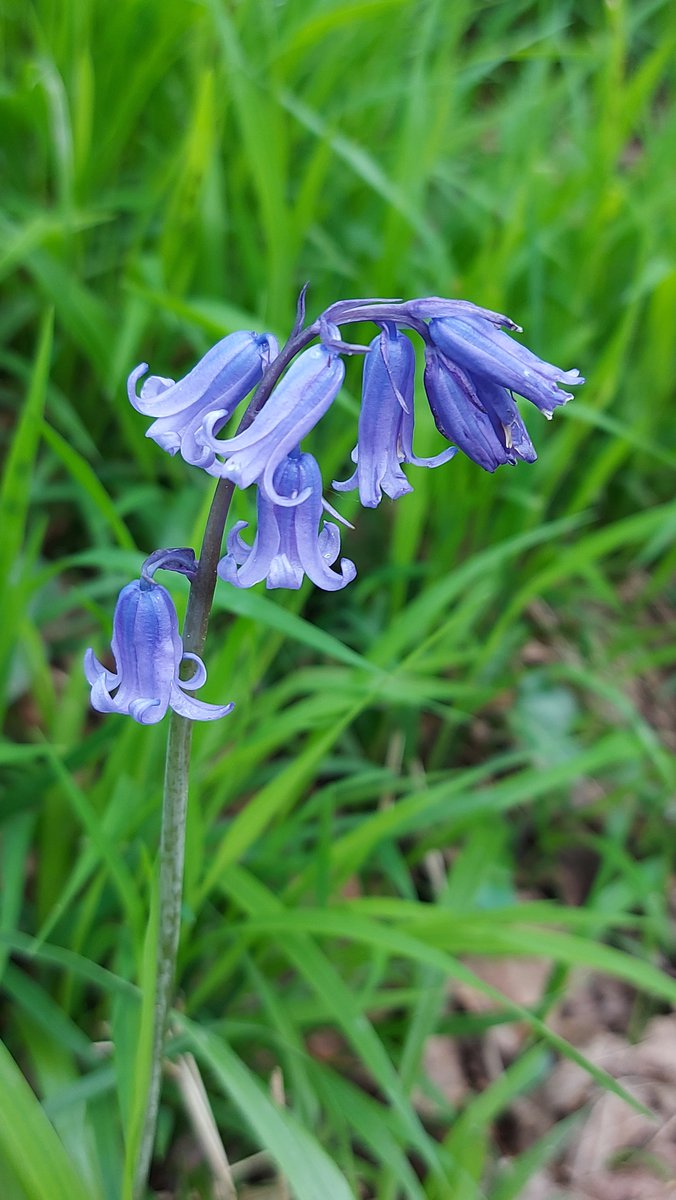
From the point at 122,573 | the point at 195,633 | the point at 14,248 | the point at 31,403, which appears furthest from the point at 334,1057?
the point at 14,248

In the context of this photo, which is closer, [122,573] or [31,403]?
[31,403]

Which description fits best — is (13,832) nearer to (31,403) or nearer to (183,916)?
(183,916)

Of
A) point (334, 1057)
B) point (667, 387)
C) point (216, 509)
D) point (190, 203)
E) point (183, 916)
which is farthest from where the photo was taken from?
point (667, 387)

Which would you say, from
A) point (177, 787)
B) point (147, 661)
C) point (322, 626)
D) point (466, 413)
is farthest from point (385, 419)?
point (322, 626)

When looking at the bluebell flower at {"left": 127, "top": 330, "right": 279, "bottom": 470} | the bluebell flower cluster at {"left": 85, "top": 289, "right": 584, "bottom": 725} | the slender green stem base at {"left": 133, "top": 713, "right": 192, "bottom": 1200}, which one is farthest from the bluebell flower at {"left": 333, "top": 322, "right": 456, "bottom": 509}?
the slender green stem base at {"left": 133, "top": 713, "right": 192, "bottom": 1200}

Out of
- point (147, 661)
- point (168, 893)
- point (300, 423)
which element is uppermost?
point (300, 423)

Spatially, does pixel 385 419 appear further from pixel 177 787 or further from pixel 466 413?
pixel 177 787
